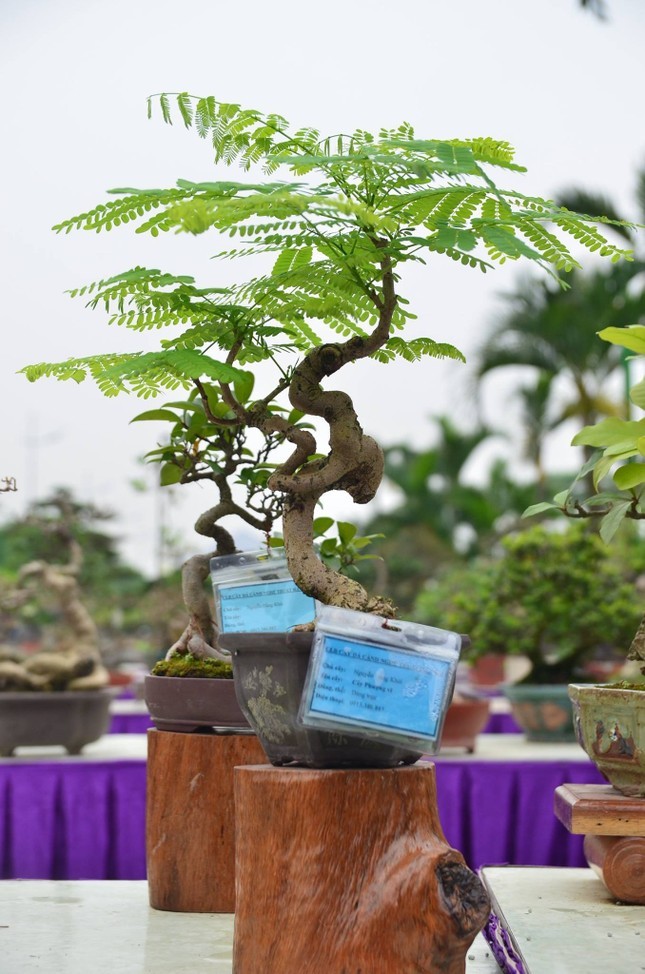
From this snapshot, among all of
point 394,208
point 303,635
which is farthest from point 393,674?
point 394,208

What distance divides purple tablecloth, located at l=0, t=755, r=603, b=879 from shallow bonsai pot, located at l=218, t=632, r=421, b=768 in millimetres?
1638

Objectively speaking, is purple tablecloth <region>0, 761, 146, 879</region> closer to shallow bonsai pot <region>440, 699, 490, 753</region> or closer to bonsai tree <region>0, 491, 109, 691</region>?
bonsai tree <region>0, 491, 109, 691</region>

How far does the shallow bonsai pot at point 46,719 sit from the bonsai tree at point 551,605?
129 cm

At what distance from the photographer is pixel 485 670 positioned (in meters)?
6.75

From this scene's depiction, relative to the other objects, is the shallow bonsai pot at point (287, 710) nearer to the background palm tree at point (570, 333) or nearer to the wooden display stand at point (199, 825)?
the wooden display stand at point (199, 825)

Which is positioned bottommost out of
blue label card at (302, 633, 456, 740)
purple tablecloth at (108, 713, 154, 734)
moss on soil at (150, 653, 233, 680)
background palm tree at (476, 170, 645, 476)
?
purple tablecloth at (108, 713, 154, 734)

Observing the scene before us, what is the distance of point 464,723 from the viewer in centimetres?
323

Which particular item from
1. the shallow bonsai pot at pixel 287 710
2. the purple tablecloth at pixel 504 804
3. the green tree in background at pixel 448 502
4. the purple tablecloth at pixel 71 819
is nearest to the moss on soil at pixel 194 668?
the shallow bonsai pot at pixel 287 710

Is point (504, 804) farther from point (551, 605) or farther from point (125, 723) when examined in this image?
point (125, 723)

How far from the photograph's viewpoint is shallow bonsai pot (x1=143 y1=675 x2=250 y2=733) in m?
1.76

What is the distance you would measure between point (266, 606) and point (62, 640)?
2.42 metres

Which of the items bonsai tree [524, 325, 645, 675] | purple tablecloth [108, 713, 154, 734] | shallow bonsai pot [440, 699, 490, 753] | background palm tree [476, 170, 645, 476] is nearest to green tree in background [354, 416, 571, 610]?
background palm tree [476, 170, 645, 476]

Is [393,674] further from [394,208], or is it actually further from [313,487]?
[394,208]

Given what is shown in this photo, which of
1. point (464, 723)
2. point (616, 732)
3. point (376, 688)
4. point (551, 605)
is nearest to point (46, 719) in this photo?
point (464, 723)
